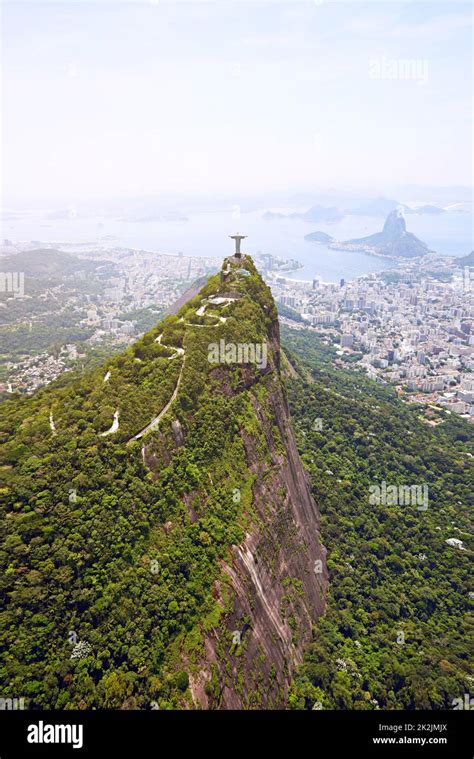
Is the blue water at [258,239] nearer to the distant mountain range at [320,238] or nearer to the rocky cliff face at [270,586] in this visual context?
the distant mountain range at [320,238]

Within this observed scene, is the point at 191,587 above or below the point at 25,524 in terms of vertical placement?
below

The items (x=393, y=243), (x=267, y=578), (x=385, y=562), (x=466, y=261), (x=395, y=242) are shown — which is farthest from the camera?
(x=393, y=243)

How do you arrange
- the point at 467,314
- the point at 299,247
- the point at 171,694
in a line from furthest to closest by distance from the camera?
the point at 299,247, the point at 467,314, the point at 171,694

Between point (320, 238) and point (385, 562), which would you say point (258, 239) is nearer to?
point (320, 238)

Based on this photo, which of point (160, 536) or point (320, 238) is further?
point (320, 238)

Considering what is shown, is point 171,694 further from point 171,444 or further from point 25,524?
point 171,444

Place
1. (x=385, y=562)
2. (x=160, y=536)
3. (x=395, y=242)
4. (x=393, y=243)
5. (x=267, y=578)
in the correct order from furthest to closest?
1. (x=393, y=243)
2. (x=395, y=242)
3. (x=385, y=562)
4. (x=267, y=578)
5. (x=160, y=536)

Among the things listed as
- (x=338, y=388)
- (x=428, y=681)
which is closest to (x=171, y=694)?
(x=428, y=681)

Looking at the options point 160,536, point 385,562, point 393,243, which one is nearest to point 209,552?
point 160,536
